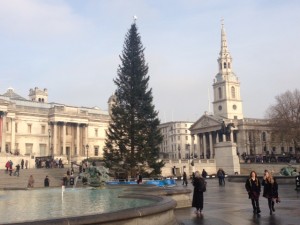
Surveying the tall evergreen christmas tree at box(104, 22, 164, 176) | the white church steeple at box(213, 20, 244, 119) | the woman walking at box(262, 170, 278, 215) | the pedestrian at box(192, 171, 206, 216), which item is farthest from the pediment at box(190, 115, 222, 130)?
the pedestrian at box(192, 171, 206, 216)

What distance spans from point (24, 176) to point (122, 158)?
1176 cm

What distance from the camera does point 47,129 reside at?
81312 mm

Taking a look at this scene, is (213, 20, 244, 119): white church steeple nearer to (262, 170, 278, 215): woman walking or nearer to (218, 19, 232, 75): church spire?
(218, 19, 232, 75): church spire

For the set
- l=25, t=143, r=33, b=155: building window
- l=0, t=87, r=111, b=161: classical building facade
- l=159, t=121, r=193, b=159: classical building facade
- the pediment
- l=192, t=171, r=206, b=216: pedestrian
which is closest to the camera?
l=192, t=171, r=206, b=216: pedestrian

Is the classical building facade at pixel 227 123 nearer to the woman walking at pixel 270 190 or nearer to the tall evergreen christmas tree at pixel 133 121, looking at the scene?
the tall evergreen christmas tree at pixel 133 121

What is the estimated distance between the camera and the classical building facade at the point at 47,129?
74938 millimetres

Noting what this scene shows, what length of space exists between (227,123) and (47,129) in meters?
49.4

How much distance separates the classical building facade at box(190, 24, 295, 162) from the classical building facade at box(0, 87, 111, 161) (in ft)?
104

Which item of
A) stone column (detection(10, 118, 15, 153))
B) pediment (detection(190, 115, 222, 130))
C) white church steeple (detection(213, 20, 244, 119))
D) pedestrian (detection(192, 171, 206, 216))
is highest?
white church steeple (detection(213, 20, 244, 119))

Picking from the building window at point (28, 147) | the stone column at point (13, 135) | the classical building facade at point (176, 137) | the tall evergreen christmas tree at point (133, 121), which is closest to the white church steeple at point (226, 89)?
the classical building facade at point (176, 137)

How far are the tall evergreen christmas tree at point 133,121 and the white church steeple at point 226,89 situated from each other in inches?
3125

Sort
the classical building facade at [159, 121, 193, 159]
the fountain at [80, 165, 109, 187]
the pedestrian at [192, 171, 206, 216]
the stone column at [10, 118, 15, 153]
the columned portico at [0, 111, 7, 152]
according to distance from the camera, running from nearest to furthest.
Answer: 1. the pedestrian at [192, 171, 206, 216]
2. the fountain at [80, 165, 109, 187]
3. the columned portico at [0, 111, 7, 152]
4. the stone column at [10, 118, 15, 153]
5. the classical building facade at [159, 121, 193, 159]

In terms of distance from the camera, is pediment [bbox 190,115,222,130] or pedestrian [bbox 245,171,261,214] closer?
pedestrian [bbox 245,171,261,214]

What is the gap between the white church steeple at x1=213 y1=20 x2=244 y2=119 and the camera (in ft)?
383
